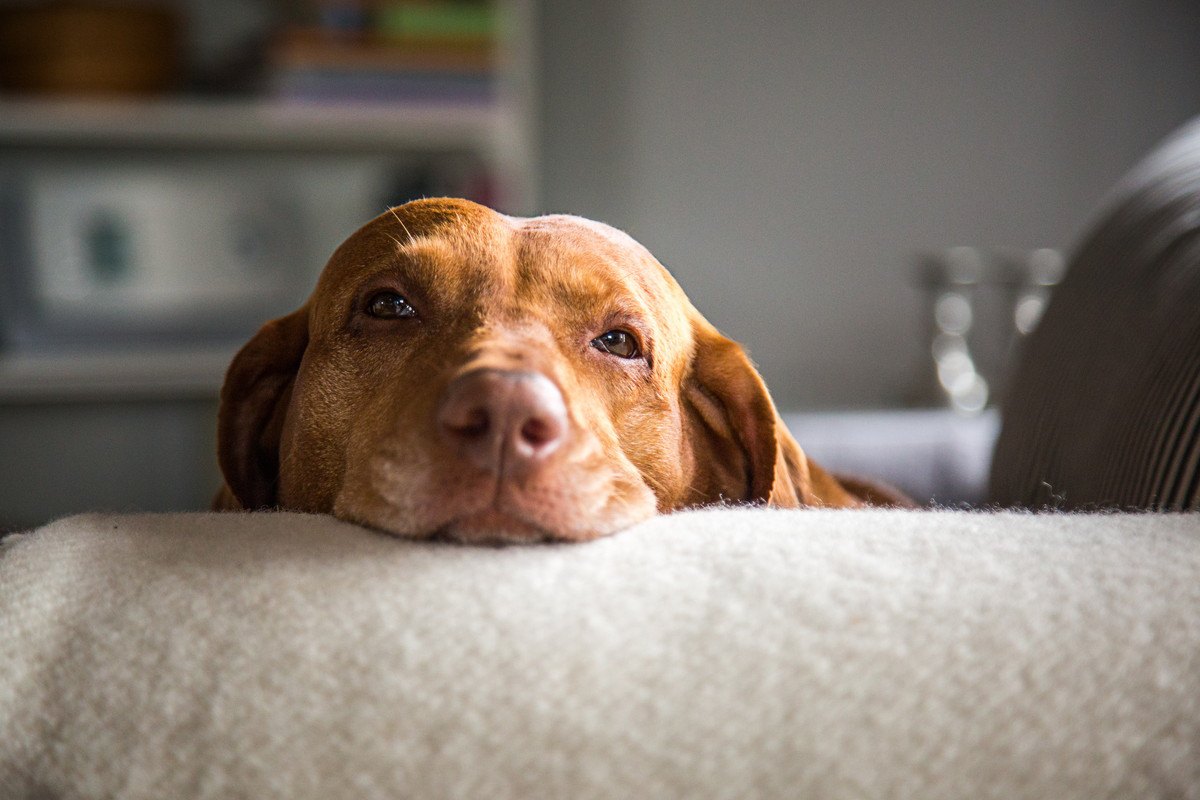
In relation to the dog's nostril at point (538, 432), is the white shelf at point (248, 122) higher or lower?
lower

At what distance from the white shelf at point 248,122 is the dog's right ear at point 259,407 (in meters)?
2.65

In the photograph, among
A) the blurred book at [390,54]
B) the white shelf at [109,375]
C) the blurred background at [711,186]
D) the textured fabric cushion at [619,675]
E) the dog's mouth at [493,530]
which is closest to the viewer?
the textured fabric cushion at [619,675]

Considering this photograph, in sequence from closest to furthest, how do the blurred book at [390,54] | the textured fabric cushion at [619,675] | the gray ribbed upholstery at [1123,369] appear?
the textured fabric cushion at [619,675], the gray ribbed upholstery at [1123,369], the blurred book at [390,54]

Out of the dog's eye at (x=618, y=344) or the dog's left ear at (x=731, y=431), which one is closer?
the dog's eye at (x=618, y=344)

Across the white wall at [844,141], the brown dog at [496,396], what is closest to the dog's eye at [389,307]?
the brown dog at [496,396]

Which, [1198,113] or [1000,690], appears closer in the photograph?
[1000,690]

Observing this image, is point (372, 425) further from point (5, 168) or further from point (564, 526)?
point (5, 168)

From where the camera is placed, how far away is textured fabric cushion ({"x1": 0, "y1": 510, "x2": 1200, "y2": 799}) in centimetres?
58

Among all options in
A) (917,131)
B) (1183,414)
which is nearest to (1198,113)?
(917,131)

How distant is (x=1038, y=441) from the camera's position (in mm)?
1502

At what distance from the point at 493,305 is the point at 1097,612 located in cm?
71

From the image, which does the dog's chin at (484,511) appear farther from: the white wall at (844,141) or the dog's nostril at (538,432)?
the white wall at (844,141)

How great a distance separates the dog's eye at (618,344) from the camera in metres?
1.24

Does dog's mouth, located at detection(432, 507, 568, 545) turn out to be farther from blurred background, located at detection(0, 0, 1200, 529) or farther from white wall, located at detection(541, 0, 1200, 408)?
white wall, located at detection(541, 0, 1200, 408)
